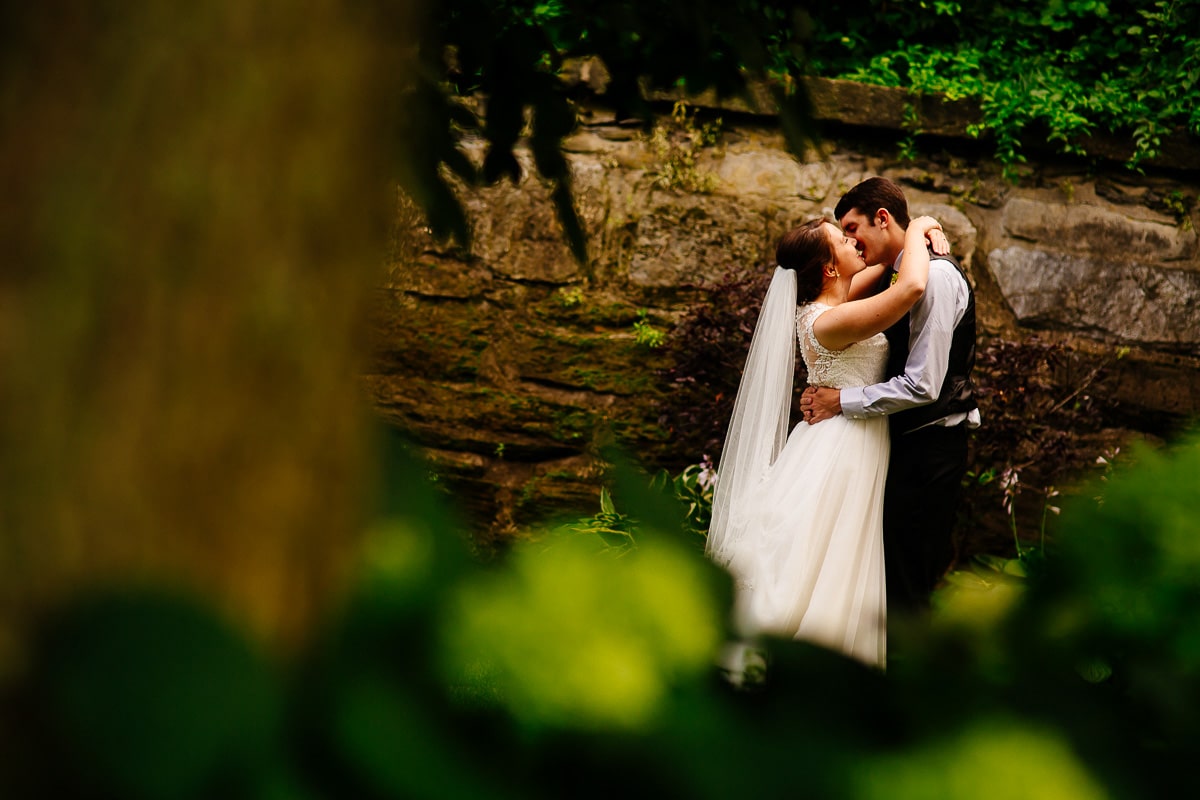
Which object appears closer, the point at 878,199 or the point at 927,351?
the point at 927,351

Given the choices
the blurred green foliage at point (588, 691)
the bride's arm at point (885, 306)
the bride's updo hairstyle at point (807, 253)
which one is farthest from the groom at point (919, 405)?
the blurred green foliage at point (588, 691)

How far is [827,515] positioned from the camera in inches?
172

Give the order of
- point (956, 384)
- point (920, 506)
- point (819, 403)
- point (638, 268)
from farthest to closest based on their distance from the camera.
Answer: point (638, 268) → point (819, 403) → point (920, 506) → point (956, 384)

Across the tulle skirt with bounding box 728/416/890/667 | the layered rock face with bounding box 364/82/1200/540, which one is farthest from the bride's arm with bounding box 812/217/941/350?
the layered rock face with bounding box 364/82/1200/540

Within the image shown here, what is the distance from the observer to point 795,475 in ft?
14.5

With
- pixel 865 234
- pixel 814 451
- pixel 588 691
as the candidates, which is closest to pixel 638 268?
pixel 865 234

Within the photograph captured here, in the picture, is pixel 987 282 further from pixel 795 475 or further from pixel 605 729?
pixel 605 729

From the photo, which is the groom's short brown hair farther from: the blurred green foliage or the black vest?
the blurred green foliage

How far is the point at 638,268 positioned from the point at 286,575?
483 cm

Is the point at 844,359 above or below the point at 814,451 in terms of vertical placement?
above

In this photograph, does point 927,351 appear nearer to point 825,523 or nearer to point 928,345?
point 928,345

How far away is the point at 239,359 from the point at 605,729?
0.64 ft

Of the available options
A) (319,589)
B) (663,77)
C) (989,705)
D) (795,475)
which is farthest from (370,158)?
(795,475)

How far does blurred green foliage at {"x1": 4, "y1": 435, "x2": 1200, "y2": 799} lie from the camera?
0.26m
